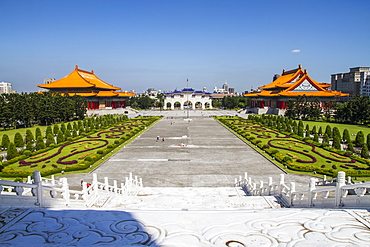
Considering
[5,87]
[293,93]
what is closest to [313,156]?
[293,93]

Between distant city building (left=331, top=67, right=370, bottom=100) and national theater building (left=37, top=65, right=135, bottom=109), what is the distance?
260ft

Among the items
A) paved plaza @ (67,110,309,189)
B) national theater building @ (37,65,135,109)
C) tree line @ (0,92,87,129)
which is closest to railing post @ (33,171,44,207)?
paved plaza @ (67,110,309,189)

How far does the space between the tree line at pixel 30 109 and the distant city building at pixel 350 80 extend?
91.4m

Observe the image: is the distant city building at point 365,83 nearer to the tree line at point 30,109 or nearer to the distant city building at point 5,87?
the tree line at point 30,109

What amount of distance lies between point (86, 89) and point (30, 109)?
24.4m

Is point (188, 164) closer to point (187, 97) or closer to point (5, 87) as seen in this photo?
point (187, 97)

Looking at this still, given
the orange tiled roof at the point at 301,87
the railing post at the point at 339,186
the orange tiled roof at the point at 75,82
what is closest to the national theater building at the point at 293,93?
the orange tiled roof at the point at 301,87

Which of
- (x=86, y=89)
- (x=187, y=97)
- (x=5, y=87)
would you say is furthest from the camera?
(x=5, y=87)

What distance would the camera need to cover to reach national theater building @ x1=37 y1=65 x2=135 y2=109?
6100 cm

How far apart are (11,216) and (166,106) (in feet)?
291

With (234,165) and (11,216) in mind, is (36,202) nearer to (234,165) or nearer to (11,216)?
(11,216)

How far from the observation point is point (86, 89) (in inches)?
2432

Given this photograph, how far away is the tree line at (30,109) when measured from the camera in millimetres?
36062

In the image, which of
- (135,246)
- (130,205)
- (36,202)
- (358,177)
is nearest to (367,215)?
(135,246)
